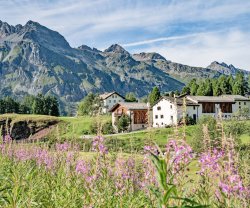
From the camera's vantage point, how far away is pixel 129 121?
97.8 metres

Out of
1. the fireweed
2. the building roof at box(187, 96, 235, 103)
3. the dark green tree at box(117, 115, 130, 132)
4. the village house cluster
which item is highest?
the building roof at box(187, 96, 235, 103)

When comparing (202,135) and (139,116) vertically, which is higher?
(139,116)

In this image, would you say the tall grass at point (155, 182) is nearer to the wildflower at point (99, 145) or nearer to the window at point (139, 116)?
the wildflower at point (99, 145)

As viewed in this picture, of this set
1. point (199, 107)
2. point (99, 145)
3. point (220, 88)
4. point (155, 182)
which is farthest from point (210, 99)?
point (99, 145)

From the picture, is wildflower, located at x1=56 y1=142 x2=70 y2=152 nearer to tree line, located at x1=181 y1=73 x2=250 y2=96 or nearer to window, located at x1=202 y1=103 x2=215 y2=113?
→ window, located at x1=202 y1=103 x2=215 y2=113

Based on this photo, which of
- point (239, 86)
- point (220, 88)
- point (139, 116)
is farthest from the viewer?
point (239, 86)

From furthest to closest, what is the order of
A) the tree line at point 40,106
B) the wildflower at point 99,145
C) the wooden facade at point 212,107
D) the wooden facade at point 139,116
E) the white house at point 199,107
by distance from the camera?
the tree line at point 40,106 → the wooden facade at point 212,107 → the wooden facade at point 139,116 → the white house at point 199,107 → the wildflower at point 99,145

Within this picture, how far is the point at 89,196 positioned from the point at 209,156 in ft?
5.33

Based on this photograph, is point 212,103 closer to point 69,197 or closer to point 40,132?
point 40,132

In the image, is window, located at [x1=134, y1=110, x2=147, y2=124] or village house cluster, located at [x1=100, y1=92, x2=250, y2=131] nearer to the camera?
village house cluster, located at [x1=100, y1=92, x2=250, y2=131]

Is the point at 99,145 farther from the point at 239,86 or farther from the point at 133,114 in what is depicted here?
the point at 239,86

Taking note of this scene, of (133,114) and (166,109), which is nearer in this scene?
(133,114)

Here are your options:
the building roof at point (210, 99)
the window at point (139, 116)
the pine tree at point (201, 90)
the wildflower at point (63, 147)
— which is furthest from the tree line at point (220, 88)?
the wildflower at point (63, 147)

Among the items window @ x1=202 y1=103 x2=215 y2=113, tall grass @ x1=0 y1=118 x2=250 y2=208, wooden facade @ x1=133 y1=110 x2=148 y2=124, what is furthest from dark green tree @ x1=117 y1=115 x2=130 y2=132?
tall grass @ x1=0 y1=118 x2=250 y2=208
